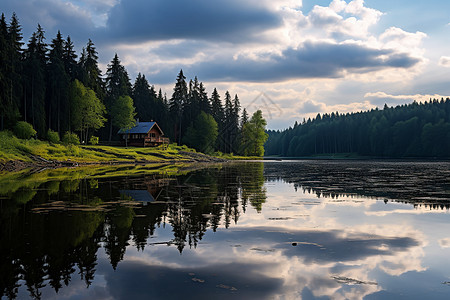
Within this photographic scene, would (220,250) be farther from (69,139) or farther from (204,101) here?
(204,101)

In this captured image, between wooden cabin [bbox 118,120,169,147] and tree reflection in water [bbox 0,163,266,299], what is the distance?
77.2 m

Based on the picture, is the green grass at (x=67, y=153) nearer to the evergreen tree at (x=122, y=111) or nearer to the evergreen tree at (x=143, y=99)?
the evergreen tree at (x=122, y=111)

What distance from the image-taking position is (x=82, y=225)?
11.7 m

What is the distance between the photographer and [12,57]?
6656 cm

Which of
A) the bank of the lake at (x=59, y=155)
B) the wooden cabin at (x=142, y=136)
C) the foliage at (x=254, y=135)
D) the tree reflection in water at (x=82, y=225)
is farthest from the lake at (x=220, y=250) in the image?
the foliage at (x=254, y=135)

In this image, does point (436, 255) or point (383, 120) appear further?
point (383, 120)

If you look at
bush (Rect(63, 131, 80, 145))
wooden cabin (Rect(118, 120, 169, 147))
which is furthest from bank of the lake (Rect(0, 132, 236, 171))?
wooden cabin (Rect(118, 120, 169, 147))

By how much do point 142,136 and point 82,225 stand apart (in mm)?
87381

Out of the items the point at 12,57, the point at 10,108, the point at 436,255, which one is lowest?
the point at 436,255

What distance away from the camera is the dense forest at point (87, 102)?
67.6 meters

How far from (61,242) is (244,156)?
113937 millimetres

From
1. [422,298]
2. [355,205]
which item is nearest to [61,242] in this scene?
[422,298]

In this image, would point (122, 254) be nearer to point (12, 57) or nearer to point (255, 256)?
point (255, 256)

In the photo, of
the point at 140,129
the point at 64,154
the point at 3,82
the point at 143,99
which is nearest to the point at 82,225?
the point at 64,154
